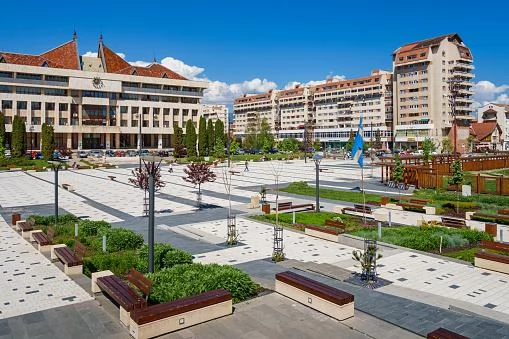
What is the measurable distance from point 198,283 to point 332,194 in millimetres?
22034

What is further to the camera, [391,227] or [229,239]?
[391,227]

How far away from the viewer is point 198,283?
9.47 metres

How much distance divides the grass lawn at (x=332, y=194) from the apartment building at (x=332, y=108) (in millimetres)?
63619

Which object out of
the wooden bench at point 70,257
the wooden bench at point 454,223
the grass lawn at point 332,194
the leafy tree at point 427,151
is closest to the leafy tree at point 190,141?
the leafy tree at point 427,151

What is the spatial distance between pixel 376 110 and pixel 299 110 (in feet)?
102

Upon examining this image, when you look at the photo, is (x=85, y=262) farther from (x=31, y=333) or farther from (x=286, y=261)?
(x=286, y=261)

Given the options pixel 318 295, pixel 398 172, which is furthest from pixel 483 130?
pixel 318 295

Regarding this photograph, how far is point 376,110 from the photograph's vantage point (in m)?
111

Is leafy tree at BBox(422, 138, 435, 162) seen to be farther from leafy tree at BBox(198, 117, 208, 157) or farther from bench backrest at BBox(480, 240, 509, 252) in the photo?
leafy tree at BBox(198, 117, 208, 157)

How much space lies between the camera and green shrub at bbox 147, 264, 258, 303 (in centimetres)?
923

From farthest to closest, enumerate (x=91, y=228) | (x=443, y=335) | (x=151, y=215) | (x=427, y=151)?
(x=427, y=151)
(x=91, y=228)
(x=151, y=215)
(x=443, y=335)

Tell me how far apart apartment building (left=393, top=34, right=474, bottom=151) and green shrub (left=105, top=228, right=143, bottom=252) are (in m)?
87.6

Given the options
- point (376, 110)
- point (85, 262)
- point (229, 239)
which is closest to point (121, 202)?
point (229, 239)

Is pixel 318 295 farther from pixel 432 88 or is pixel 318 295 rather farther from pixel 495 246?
pixel 432 88
